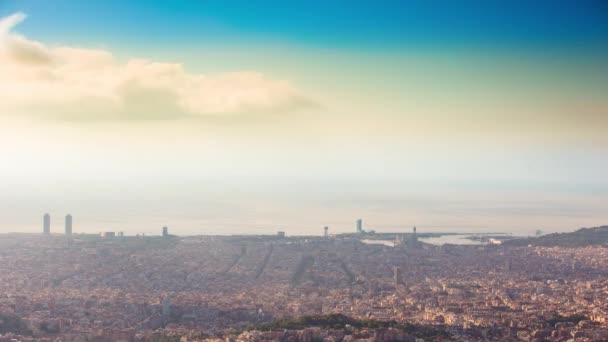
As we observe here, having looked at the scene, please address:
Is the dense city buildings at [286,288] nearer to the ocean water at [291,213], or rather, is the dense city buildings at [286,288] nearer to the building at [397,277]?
the building at [397,277]

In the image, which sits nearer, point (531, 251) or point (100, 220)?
point (531, 251)

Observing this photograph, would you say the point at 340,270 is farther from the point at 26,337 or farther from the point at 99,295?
the point at 26,337

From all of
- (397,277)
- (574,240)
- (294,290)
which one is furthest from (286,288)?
(574,240)

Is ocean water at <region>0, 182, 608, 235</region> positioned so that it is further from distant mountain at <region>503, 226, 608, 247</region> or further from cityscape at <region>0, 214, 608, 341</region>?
cityscape at <region>0, 214, 608, 341</region>

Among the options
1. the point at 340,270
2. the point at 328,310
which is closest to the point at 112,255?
the point at 340,270

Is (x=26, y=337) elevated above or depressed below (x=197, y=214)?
below

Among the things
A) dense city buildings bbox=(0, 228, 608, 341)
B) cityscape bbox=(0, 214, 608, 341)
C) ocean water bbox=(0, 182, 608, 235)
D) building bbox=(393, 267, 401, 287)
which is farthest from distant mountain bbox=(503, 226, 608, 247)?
building bbox=(393, 267, 401, 287)

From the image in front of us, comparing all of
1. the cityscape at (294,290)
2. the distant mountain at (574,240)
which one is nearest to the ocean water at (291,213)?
the distant mountain at (574,240)
